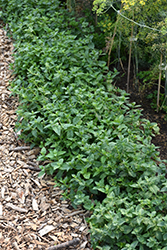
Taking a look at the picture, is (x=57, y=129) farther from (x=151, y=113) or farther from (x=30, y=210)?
(x=151, y=113)

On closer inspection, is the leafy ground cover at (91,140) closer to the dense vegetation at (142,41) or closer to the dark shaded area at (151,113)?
the dark shaded area at (151,113)

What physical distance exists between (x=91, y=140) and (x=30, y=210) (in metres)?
0.95

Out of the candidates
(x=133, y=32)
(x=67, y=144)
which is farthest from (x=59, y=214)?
(x=133, y=32)

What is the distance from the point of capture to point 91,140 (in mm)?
2934

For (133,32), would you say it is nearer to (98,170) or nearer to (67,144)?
(67,144)

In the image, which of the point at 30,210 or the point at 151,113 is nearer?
the point at 30,210

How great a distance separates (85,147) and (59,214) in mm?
690

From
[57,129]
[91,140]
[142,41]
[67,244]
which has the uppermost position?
[142,41]

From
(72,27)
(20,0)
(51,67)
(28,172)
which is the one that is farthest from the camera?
(20,0)

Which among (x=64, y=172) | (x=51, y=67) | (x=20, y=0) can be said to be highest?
(x=20, y=0)

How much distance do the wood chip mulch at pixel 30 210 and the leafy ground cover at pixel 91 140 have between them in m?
0.14

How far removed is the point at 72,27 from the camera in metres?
4.48

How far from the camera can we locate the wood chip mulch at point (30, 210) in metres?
2.37

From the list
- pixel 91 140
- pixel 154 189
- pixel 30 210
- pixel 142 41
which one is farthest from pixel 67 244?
pixel 142 41
